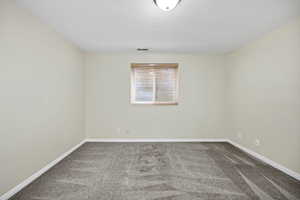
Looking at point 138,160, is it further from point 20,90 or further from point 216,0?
point 216,0

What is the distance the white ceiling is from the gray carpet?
2.23m

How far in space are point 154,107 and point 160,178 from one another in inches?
78.1

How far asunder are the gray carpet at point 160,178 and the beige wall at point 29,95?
1.13ft

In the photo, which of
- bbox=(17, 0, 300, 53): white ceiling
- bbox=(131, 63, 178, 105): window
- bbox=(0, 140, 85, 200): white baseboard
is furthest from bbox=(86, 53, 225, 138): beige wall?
bbox=(0, 140, 85, 200): white baseboard

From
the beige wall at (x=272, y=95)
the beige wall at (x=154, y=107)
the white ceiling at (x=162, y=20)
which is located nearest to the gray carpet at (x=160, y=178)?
the beige wall at (x=272, y=95)

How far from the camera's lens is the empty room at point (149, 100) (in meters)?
1.79

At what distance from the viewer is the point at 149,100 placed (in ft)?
13.1

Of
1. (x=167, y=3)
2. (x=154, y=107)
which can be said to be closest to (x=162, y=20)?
→ (x=167, y=3)

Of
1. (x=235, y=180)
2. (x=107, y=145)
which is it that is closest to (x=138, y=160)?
(x=107, y=145)

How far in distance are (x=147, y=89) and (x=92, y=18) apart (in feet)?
7.14

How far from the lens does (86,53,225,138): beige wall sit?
3.83 metres

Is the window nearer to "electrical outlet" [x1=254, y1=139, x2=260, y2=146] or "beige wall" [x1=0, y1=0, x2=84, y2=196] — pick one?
"beige wall" [x1=0, y1=0, x2=84, y2=196]

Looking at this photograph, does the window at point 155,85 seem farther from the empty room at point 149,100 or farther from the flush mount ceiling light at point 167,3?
the flush mount ceiling light at point 167,3

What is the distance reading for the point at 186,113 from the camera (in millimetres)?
3885
